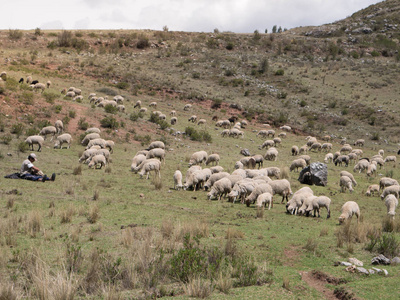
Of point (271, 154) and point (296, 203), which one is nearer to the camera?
point (296, 203)

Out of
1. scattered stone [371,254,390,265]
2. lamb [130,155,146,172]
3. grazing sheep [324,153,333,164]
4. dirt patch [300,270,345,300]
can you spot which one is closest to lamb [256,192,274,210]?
scattered stone [371,254,390,265]

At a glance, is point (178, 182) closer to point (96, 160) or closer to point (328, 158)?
point (96, 160)

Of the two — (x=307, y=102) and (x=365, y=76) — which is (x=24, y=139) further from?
Answer: (x=365, y=76)

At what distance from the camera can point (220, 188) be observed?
1650cm

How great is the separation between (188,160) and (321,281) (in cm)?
1709

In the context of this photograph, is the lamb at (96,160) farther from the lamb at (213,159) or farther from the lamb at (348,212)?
the lamb at (348,212)

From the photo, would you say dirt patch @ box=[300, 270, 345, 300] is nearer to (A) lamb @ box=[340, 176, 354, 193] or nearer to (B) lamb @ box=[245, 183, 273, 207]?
(B) lamb @ box=[245, 183, 273, 207]

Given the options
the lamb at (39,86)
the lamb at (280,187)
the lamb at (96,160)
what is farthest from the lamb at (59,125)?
the lamb at (280,187)

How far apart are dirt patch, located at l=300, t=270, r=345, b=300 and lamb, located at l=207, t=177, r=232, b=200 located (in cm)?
808

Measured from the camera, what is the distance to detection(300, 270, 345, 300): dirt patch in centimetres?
753

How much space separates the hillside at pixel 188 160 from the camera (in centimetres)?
782

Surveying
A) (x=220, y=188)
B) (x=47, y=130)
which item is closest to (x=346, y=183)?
(x=220, y=188)

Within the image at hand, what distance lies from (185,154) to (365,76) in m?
42.1

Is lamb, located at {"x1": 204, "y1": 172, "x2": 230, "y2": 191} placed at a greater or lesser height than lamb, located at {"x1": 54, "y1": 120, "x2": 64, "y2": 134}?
lesser
